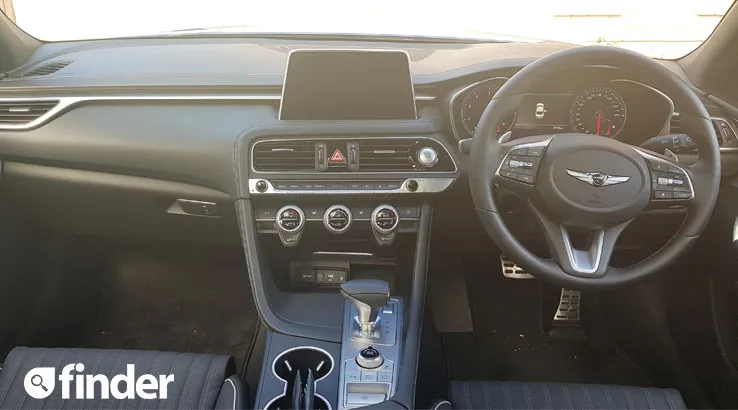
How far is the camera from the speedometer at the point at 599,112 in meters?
1.82

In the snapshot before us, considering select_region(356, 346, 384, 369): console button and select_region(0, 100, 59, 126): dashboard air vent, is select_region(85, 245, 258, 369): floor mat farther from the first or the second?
select_region(356, 346, 384, 369): console button

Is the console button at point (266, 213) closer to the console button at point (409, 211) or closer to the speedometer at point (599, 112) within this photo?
the console button at point (409, 211)

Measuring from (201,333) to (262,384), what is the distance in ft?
3.17

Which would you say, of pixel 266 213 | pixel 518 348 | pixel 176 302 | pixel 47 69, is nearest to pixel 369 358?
pixel 266 213

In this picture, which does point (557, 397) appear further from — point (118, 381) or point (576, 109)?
point (118, 381)

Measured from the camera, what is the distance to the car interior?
157 cm

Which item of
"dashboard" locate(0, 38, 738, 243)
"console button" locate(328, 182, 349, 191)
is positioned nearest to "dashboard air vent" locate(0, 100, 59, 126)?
"dashboard" locate(0, 38, 738, 243)

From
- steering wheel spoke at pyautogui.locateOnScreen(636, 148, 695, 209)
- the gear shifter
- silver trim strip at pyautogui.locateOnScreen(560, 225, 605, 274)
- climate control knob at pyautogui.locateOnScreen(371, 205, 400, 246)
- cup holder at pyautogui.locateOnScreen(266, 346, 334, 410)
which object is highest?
steering wheel spoke at pyautogui.locateOnScreen(636, 148, 695, 209)

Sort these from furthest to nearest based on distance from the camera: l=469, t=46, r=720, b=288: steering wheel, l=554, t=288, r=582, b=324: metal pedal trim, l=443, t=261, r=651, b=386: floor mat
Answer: l=554, t=288, r=582, b=324: metal pedal trim → l=443, t=261, r=651, b=386: floor mat → l=469, t=46, r=720, b=288: steering wheel

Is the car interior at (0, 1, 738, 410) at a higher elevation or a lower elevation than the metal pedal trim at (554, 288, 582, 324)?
higher

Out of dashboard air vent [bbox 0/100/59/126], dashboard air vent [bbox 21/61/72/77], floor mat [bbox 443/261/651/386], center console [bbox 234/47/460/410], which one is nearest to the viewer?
center console [bbox 234/47/460/410]

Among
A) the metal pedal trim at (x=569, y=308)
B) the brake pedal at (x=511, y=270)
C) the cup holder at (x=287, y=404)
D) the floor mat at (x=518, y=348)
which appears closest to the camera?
the cup holder at (x=287, y=404)

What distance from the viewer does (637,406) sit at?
1.71 metres

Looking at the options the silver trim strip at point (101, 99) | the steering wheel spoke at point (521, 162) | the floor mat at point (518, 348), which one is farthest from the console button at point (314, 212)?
the floor mat at point (518, 348)
